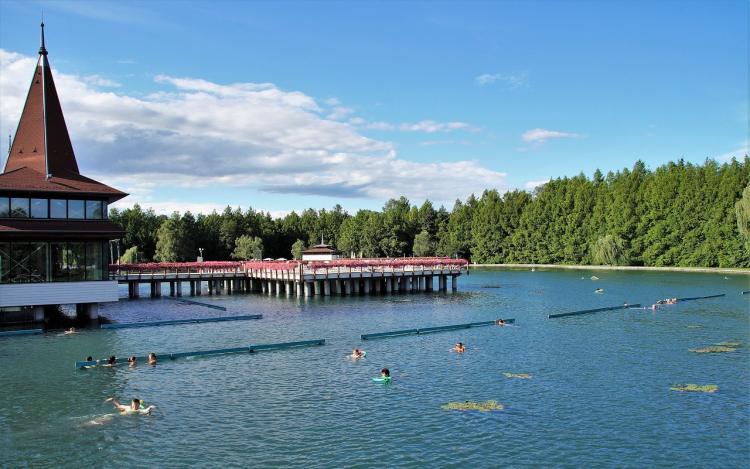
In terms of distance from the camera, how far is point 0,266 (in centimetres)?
3656

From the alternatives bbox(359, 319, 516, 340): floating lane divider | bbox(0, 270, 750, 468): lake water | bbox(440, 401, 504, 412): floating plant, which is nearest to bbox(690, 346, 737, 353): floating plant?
bbox(0, 270, 750, 468): lake water

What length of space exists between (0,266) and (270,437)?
28543mm

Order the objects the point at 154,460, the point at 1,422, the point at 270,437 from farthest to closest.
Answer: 1. the point at 1,422
2. the point at 270,437
3. the point at 154,460

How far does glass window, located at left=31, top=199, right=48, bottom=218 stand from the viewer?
3756 cm

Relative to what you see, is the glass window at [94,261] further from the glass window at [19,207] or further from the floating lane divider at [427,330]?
the floating lane divider at [427,330]

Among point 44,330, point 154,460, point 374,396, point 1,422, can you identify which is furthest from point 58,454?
point 44,330

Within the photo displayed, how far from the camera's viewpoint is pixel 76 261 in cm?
3866

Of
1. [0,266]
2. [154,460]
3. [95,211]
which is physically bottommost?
[154,460]

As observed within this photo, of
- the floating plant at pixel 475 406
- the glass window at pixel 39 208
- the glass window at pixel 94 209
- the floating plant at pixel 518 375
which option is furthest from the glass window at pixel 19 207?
the floating plant at pixel 518 375

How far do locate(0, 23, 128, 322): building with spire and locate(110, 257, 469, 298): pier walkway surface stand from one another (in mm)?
21000

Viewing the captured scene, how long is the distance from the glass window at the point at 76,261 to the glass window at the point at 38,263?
1426 mm

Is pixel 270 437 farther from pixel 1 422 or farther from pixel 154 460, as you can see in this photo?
pixel 1 422

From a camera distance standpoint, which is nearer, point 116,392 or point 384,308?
point 116,392

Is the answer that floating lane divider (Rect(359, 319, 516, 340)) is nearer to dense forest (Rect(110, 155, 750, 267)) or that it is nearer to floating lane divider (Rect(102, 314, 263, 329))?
floating lane divider (Rect(102, 314, 263, 329))
